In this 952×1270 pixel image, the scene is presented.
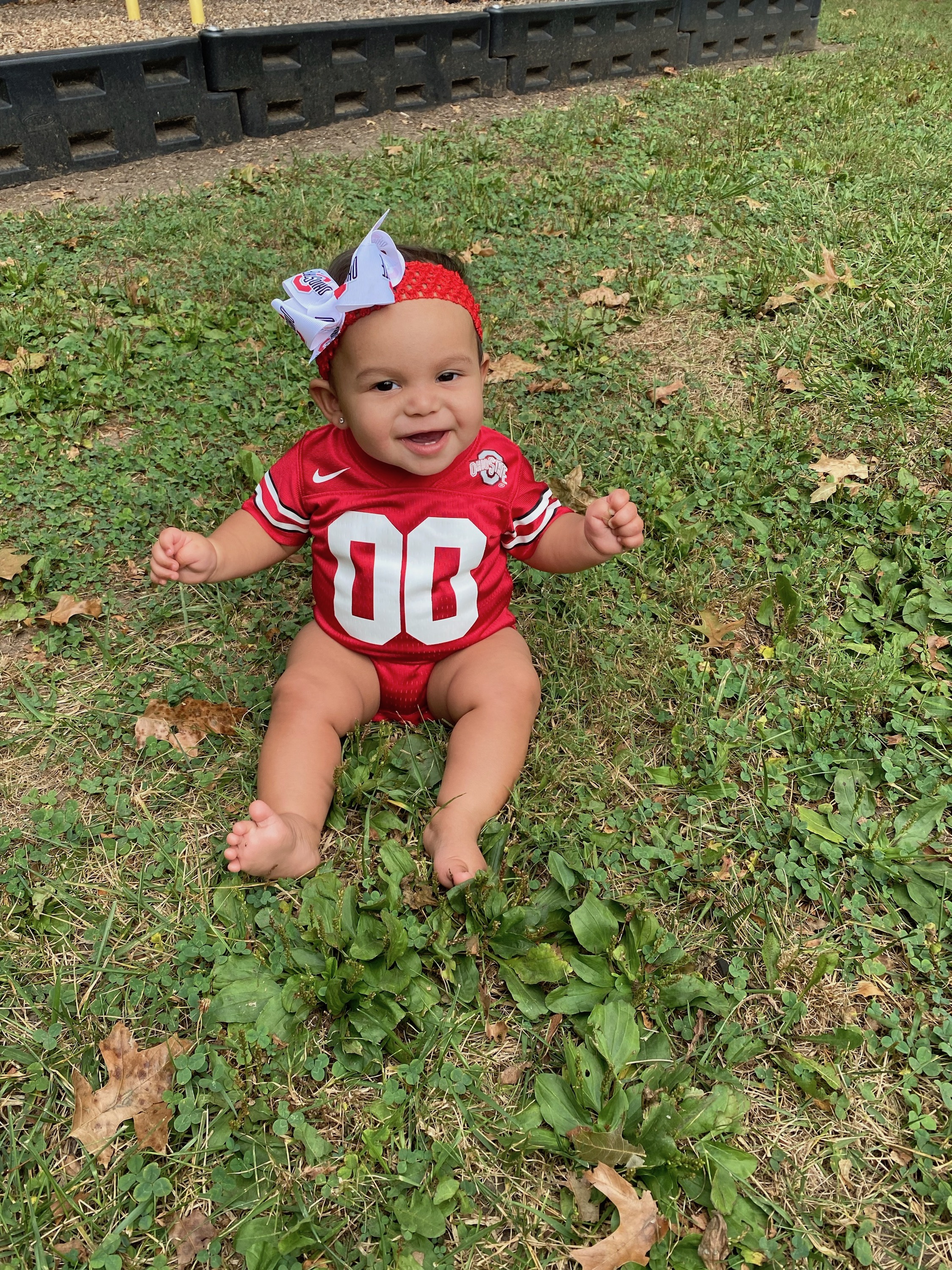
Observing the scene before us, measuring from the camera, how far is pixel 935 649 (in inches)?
105

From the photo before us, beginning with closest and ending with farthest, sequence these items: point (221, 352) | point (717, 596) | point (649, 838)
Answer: point (649, 838)
point (717, 596)
point (221, 352)

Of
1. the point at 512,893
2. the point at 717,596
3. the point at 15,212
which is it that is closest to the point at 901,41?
the point at 15,212

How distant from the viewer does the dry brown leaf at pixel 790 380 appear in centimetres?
367

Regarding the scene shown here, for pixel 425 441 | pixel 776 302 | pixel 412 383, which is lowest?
pixel 776 302

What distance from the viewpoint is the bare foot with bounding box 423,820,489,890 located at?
207cm

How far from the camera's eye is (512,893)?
2.06m

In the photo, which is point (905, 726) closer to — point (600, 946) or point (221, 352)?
point (600, 946)

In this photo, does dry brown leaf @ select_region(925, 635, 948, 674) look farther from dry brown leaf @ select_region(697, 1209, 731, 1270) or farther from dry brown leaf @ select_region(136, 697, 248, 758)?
dry brown leaf @ select_region(136, 697, 248, 758)

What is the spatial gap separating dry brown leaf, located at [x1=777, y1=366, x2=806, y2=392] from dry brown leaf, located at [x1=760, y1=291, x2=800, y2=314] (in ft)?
1.66

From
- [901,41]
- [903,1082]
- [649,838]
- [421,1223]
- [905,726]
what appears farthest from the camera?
[901,41]

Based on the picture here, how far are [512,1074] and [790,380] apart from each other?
2880mm

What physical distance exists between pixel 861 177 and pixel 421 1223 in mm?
5757

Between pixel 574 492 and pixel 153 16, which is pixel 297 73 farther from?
pixel 574 492

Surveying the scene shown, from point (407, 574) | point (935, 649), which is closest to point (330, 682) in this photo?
point (407, 574)
